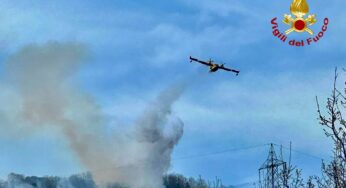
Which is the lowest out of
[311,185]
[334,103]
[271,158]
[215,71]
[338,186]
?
[338,186]

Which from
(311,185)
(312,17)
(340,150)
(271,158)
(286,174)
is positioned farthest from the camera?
(271,158)

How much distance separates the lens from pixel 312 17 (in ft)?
124

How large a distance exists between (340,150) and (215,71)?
110 meters

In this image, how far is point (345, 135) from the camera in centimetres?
2522

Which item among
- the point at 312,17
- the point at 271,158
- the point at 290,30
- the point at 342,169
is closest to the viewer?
the point at 342,169

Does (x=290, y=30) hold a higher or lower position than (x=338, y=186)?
higher

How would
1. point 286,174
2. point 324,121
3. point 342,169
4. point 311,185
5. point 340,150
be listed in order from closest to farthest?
1. point 324,121
2. point 340,150
3. point 342,169
4. point 311,185
5. point 286,174

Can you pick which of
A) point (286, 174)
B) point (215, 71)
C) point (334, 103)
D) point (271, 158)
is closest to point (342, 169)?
point (334, 103)

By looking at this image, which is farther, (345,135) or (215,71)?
(215,71)

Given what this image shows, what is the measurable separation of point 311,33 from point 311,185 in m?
10.7

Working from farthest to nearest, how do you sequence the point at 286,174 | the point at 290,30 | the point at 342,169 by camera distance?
the point at 286,174 → the point at 290,30 → the point at 342,169

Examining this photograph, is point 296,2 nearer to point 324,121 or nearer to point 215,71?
point 324,121

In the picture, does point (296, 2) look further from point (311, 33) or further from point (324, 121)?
point (324, 121)

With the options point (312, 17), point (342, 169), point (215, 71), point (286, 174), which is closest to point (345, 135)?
point (342, 169)
